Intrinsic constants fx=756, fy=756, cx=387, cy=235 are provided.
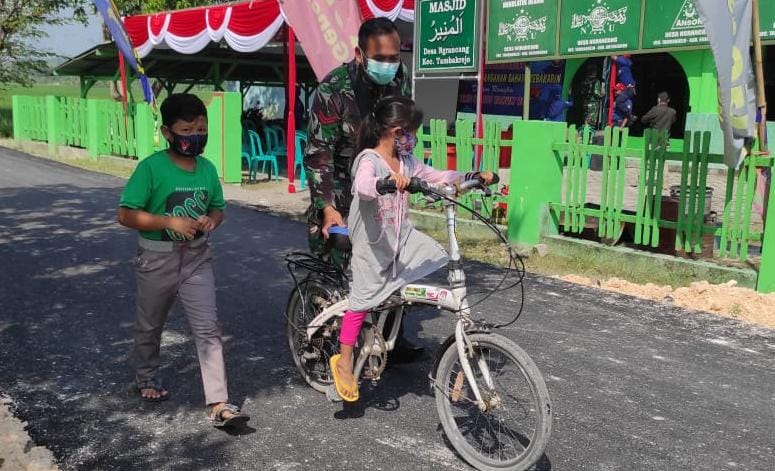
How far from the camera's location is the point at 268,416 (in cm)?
375

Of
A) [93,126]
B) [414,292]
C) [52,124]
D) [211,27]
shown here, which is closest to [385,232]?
[414,292]

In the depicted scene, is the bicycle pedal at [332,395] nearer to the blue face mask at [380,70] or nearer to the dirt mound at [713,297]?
the blue face mask at [380,70]

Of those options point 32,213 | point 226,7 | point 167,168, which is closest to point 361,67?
point 167,168

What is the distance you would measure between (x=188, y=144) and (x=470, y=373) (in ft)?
5.34

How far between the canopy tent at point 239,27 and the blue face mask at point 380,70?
7936 millimetres

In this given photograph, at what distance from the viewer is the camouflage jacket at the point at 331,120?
381 centimetres

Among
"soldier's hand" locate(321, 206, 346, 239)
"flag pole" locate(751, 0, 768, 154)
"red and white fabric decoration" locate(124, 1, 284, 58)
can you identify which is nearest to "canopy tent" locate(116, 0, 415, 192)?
"red and white fabric decoration" locate(124, 1, 284, 58)

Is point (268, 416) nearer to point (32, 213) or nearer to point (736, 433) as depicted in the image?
point (736, 433)

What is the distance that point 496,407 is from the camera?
10.1 ft

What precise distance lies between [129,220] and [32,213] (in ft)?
23.6

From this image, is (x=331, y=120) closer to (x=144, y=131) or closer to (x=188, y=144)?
(x=188, y=144)

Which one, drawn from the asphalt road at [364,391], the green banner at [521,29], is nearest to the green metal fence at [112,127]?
the green banner at [521,29]

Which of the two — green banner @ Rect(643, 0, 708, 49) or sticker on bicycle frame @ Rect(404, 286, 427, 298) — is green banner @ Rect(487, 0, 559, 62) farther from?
sticker on bicycle frame @ Rect(404, 286, 427, 298)

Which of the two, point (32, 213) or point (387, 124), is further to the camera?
point (32, 213)
